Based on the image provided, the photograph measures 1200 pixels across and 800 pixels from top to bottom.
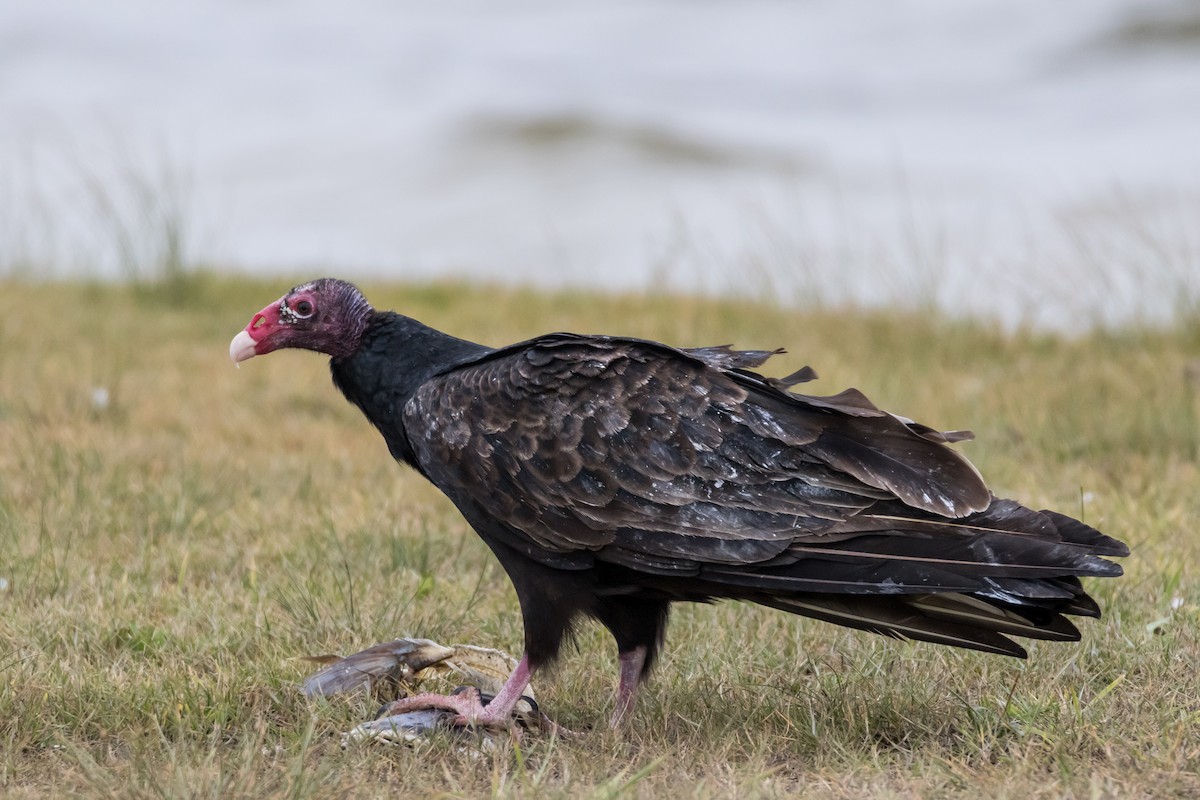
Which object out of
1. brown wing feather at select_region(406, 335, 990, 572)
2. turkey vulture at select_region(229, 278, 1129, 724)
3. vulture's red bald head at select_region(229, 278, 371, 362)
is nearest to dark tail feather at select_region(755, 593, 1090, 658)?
turkey vulture at select_region(229, 278, 1129, 724)

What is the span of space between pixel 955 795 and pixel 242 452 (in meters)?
3.69

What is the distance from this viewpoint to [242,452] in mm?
5766

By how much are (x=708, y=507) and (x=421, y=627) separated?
3.91 ft

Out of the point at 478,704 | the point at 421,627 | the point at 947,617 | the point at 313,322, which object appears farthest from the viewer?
the point at 421,627

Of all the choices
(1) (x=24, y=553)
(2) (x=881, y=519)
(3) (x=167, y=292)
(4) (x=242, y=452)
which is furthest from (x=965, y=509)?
(3) (x=167, y=292)

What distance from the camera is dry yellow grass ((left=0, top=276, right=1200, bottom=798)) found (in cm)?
300

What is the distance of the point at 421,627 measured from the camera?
3.92 metres

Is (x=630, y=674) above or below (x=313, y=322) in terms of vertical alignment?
below

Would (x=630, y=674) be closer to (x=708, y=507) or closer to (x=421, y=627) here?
(x=708, y=507)

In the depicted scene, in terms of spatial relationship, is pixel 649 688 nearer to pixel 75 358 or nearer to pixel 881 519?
pixel 881 519

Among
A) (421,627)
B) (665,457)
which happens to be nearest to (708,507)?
(665,457)

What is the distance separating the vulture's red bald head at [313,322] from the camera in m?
3.65

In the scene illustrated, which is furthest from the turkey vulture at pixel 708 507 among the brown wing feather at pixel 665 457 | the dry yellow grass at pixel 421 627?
the dry yellow grass at pixel 421 627

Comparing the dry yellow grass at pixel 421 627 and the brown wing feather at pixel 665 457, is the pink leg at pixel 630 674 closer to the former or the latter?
the dry yellow grass at pixel 421 627
